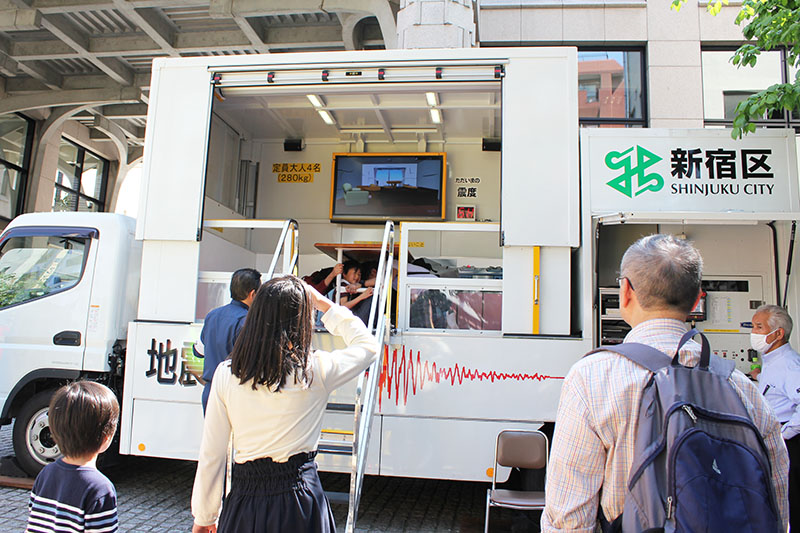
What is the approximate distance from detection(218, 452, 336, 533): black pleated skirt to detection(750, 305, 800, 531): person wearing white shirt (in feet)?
8.82

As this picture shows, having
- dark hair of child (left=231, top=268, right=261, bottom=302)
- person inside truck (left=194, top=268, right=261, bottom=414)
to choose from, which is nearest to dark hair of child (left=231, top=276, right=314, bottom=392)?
person inside truck (left=194, top=268, right=261, bottom=414)

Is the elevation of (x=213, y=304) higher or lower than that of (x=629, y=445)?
higher

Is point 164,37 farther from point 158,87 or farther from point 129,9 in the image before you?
point 158,87

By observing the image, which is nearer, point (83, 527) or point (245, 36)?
point (83, 527)

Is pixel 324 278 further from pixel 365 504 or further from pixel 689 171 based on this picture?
pixel 689 171

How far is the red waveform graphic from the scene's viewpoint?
411 cm

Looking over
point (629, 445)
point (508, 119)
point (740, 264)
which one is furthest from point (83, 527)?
point (740, 264)

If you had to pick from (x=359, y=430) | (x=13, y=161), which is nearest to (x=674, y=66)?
(x=359, y=430)

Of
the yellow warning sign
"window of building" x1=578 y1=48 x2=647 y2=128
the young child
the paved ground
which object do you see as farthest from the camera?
"window of building" x1=578 y1=48 x2=647 y2=128

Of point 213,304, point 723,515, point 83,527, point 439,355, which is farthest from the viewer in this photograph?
point 213,304

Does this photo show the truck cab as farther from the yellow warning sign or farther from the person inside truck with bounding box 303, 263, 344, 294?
the yellow warning sign

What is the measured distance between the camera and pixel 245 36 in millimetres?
10406

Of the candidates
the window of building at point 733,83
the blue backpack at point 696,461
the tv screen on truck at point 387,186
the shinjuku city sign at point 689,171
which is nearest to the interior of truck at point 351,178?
the tv screen on truck at point 387,186

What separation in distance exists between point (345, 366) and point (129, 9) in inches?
379
